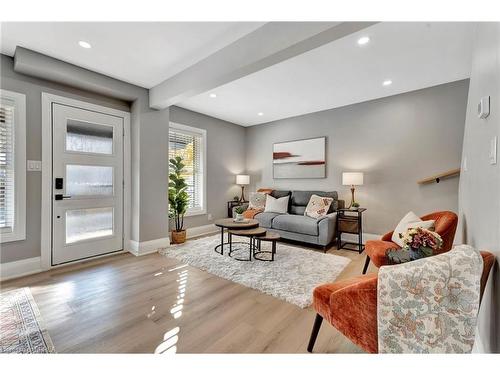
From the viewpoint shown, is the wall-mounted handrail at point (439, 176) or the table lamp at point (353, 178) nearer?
the wall-mounted handrail at point (439, 176)

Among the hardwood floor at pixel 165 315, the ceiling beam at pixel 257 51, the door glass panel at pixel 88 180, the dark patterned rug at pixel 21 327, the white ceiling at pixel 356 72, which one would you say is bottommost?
the dark patterned rug at pixel 21 327

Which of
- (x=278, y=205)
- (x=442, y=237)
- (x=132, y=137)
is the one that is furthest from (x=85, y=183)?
(x=442, y=237)

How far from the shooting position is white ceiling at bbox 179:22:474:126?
7.54ft

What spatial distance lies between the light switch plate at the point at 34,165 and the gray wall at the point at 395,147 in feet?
14.3

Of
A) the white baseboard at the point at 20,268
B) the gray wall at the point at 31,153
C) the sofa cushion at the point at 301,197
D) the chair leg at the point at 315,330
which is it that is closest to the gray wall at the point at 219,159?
the sofa cushion at the point at 301,197

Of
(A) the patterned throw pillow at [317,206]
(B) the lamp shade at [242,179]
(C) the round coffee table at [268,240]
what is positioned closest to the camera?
(C) the round coffee table at [268,240]

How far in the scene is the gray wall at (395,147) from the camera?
11.3ft

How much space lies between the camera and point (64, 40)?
2.37 m

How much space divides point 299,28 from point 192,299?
259 cm

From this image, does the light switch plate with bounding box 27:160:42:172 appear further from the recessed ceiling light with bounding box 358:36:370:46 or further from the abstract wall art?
the abstract wall art

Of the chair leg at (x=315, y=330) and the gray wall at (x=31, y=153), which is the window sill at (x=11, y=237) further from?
the chair leg at (x=315, y=330)

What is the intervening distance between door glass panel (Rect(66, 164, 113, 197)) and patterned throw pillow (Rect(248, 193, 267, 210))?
8.93 ft

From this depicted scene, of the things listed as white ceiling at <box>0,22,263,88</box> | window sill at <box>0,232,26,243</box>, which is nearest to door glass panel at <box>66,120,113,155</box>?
white ceiling at <box>0,22,263,88</box>
